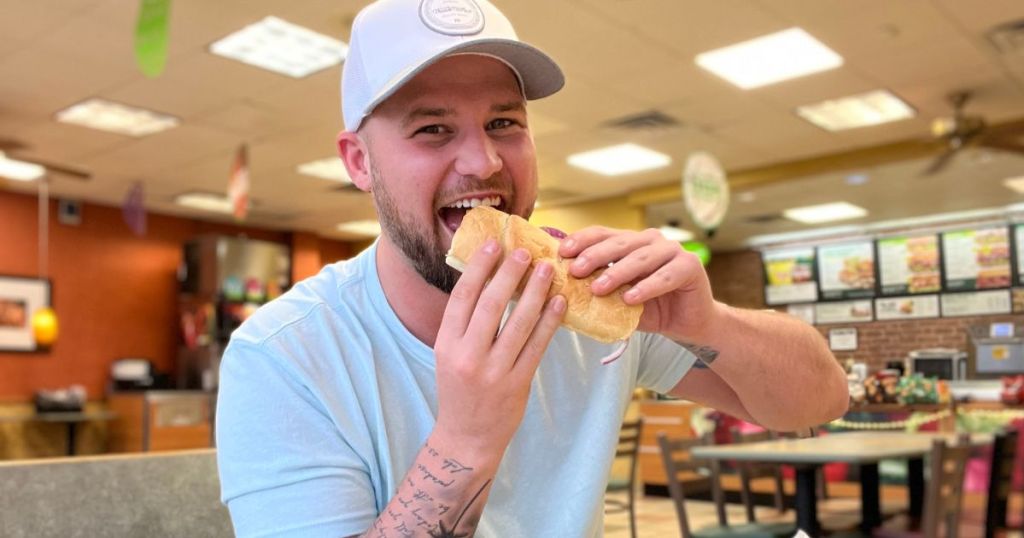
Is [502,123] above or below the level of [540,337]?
above

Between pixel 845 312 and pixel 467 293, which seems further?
pixel 845 312

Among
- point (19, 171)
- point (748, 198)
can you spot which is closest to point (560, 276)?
point (748, 198)

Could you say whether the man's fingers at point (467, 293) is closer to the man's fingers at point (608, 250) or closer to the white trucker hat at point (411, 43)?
the man's fingers at point (608, 250)

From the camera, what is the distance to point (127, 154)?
7.47 metres

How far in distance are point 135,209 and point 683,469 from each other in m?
7.36

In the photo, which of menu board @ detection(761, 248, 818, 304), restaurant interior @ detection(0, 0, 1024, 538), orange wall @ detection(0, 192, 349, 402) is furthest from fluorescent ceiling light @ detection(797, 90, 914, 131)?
orange wall @ detection(0, 192, 349, 402)

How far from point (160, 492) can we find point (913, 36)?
491 centimetres

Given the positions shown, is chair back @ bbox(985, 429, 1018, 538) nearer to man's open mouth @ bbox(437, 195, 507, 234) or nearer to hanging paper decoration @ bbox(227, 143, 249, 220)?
man's open mouth @ bbox(437, 195, 507, 234)

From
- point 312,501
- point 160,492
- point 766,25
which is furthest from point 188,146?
point 312,501

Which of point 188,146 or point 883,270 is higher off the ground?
point 188,146

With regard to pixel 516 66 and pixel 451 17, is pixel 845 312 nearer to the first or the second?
pixel 516 66

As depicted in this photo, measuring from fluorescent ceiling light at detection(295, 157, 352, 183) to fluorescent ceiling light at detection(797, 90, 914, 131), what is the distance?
394 cm

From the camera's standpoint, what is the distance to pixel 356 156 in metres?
1.31

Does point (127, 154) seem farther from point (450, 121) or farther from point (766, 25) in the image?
point (450, 121)
